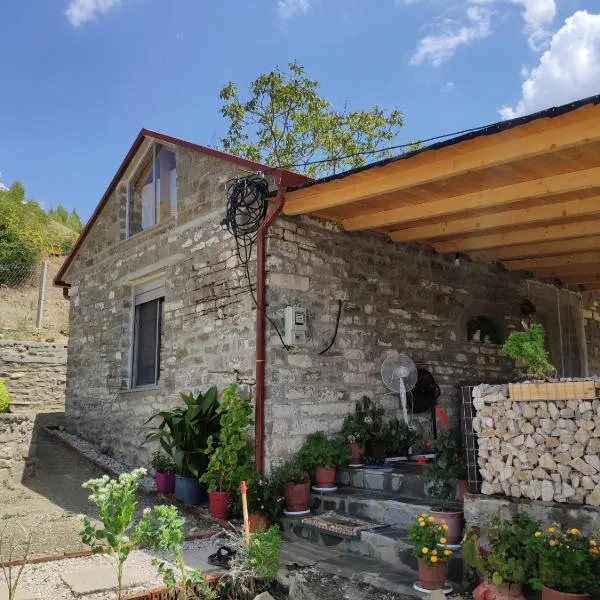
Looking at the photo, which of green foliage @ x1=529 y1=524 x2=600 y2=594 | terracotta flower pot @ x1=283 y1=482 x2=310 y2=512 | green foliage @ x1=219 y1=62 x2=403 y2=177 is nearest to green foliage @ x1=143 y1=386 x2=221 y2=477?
terracotta flower pot @ x1=283 y1=482 x2=310 y2=512

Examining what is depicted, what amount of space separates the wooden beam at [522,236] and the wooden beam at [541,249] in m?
0.53

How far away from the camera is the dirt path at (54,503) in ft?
17.6

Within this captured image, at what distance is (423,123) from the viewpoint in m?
19.1

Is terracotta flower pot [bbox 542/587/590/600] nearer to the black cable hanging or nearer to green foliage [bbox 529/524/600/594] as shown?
green foliage [bbox 529/524/600/594]

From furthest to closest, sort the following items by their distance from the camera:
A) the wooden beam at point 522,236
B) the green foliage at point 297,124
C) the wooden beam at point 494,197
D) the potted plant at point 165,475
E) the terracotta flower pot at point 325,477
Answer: the green foliage at point 297,124
the potted plant at point 165,475
the wooden beam at point 522,236
the terracotta flower pot at point 325,477
the wooden beam at point 494,197

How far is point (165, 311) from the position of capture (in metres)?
8.14

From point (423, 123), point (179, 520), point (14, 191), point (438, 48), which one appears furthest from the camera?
point (14, 191)

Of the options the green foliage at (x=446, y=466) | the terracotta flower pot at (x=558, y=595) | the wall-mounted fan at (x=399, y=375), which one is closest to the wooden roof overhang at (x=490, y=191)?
the wall-mounted fan at (x=399, y=375)

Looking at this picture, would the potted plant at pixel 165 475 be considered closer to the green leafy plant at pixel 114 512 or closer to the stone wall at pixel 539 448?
the green leafy plant at pixel 114 512

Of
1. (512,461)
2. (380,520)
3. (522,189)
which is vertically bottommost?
(380,520)

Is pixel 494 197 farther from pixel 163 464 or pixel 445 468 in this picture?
pixel 163 464

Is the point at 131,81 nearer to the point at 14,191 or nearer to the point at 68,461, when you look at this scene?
the point at 68,461

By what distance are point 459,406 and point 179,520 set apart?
570 cm

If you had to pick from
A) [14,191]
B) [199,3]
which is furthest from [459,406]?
[14,191]
